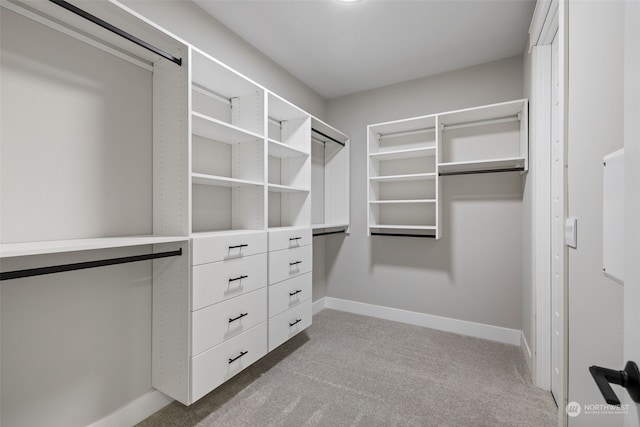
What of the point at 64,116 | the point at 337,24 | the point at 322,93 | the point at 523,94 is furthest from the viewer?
the point at 322,93

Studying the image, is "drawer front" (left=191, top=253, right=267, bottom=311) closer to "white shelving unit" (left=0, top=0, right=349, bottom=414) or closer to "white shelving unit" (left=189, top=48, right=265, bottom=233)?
"white shelving unit" (left=0, top=0, right=349, bottom=414)

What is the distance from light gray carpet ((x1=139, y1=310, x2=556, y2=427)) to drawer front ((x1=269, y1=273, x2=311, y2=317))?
465 millimetres

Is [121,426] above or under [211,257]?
under

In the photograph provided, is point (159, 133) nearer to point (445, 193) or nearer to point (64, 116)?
point (64, 116)

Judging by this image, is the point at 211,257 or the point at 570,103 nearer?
the point at 570,103

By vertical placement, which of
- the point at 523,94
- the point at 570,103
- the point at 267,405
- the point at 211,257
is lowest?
the point at 267,405

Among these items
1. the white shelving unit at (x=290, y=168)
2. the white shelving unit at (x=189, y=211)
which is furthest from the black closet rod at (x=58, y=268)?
the white shelving unit at (x=290, y=168)

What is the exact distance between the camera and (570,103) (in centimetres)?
110

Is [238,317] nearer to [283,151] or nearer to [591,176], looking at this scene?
[283,151]

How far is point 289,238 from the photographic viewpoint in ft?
7.59

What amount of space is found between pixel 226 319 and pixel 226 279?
24 cm

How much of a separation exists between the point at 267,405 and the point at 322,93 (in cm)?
324

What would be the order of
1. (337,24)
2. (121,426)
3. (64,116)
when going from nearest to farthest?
1. (64,116)
2. (121,426)
3. (337,24)

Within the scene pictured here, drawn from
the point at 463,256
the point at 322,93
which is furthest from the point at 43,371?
the point at 322,93
